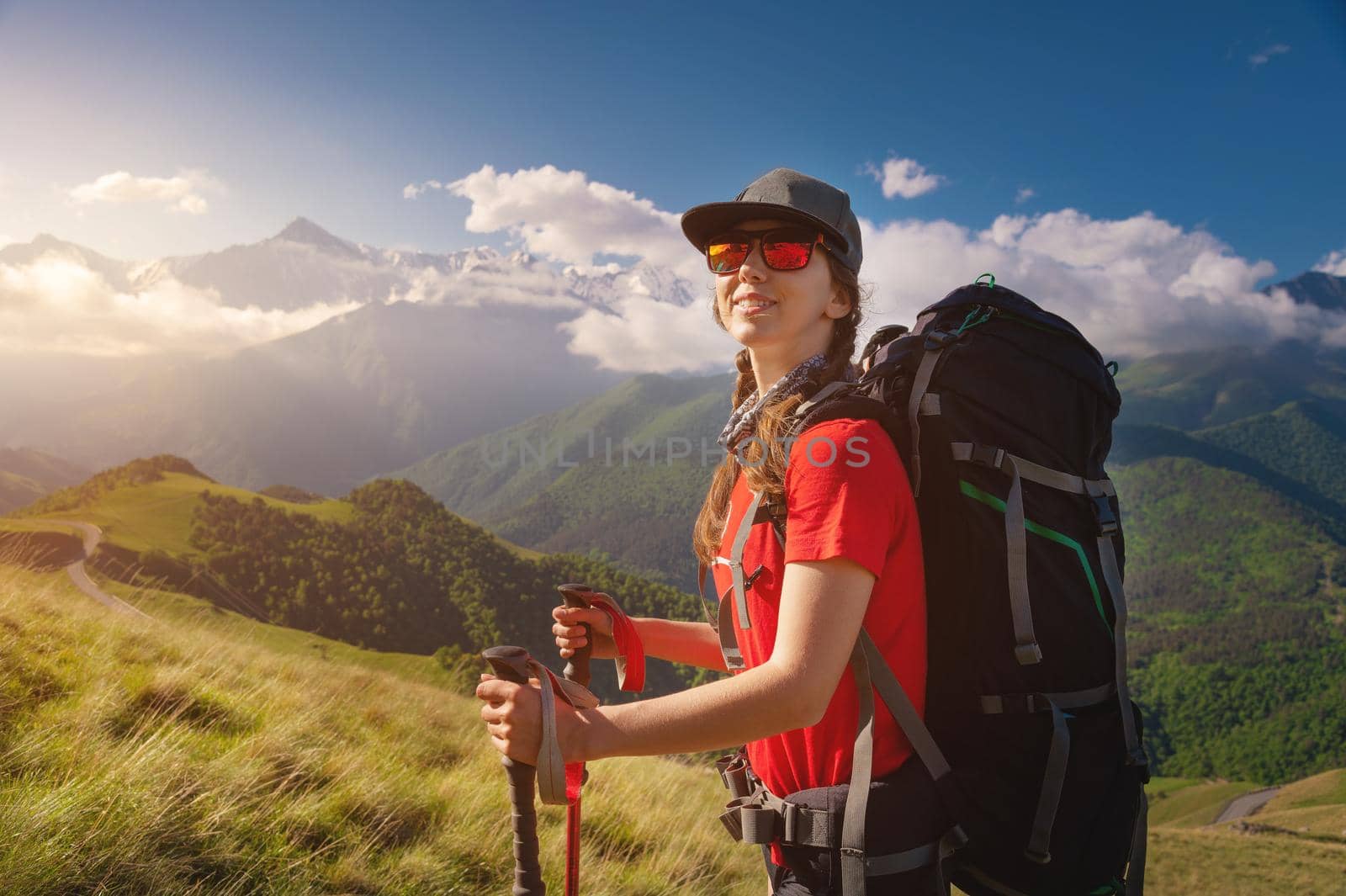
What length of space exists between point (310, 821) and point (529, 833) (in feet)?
9.26

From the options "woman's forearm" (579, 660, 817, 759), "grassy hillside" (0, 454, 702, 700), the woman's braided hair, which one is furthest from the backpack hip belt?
"grassy hillside" (0, 454, 702, 700)

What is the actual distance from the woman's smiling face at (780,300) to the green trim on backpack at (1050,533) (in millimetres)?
664

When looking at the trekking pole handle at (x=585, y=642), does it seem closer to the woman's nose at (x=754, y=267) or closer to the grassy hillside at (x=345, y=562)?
the woman's nose at (x=754, y=267)

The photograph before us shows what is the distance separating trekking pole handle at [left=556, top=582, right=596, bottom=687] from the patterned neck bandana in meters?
0.69

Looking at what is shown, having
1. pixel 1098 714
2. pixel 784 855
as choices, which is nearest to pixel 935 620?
pixel 1098 714

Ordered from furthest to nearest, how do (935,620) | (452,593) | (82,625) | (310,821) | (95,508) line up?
(452,593)
(95,508)
(82,625)
(310,821)
(935,620)

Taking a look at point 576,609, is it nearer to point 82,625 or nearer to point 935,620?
point 935,620

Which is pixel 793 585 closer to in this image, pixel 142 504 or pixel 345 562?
pixel 345 562

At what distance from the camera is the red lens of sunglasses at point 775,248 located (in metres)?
2.24

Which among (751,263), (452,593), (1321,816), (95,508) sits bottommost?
(1321,816)

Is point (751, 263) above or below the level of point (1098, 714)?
above

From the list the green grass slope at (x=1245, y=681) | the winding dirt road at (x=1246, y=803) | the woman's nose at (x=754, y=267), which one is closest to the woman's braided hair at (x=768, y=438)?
the woman's nose at (x=754, y=267)

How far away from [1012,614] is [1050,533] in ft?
0.90

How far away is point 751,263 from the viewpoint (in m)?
2.26
